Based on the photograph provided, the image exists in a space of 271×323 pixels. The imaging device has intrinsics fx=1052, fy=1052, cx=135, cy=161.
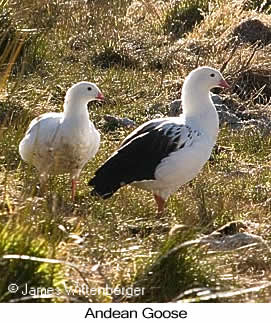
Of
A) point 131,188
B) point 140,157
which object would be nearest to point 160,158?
point 140,157

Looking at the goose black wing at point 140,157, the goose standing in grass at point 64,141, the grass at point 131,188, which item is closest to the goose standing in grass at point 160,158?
the goose black wing at point 140,157

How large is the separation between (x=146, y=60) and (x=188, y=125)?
4.83m

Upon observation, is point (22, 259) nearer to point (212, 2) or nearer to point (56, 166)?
point (56, 166)

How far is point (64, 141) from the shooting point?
7289 mm

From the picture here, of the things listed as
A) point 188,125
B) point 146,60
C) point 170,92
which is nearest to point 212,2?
point 146,60

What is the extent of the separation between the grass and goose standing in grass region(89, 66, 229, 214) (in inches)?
5.8

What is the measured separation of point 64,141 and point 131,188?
68 cm

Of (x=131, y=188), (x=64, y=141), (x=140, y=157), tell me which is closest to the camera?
(x=140, y=157)

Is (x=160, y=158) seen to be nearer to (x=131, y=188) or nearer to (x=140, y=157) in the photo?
(x=140, y=157)

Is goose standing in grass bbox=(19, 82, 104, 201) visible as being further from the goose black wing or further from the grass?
the goose black wing

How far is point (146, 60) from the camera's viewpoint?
39.6 ft

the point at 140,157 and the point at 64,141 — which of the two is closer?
the point at 140,157

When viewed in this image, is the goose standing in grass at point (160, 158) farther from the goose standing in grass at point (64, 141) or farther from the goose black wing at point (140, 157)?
the goose standing in grass at point (64, 141)
